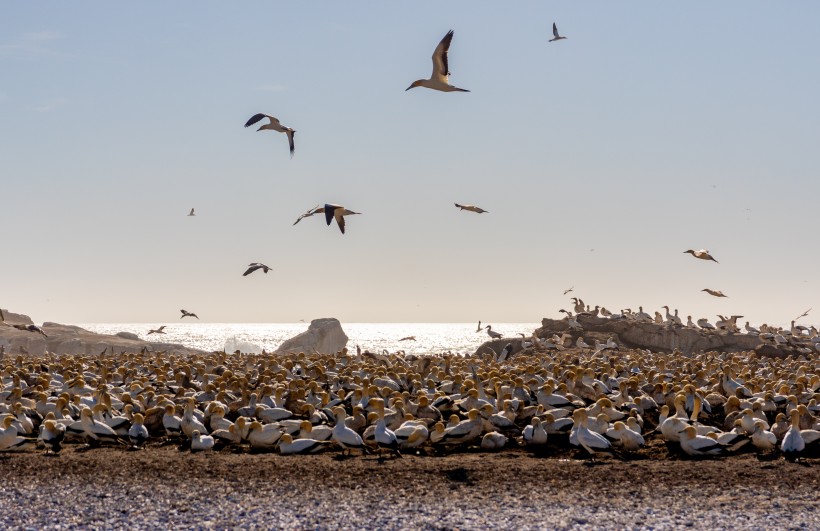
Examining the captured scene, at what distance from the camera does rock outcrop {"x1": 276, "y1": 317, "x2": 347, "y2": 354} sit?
61.9 meters

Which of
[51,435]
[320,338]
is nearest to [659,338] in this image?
[320,338]

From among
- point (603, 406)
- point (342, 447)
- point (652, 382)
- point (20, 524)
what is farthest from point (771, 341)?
point (20, 524)

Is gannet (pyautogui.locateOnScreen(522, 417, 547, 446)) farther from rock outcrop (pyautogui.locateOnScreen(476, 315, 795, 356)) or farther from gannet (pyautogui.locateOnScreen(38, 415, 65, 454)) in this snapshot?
rock outcrop (pyautogui.locateOnScreen(476, 315, 795, 356))

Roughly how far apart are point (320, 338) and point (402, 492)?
48814mm

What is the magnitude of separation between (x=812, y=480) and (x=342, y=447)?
25.8 ft

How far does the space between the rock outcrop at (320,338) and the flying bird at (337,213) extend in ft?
127

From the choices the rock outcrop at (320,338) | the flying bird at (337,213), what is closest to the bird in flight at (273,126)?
the flying bird at (337,213)

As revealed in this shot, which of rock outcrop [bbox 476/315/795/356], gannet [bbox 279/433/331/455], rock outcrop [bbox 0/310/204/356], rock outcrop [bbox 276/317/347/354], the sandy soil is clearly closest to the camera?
the sandy soil

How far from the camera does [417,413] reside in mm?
19688

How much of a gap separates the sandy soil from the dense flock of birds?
0.50 meters

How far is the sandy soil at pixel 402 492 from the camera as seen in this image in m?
13.8

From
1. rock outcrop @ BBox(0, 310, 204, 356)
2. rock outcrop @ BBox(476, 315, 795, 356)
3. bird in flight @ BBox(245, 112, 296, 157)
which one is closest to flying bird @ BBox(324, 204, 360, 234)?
bird in flight @ BBox(245, 112, 296, 157)

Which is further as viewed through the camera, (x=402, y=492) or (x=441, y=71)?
(x=441, y=71)

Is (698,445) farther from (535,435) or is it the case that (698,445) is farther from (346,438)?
(346,438)
